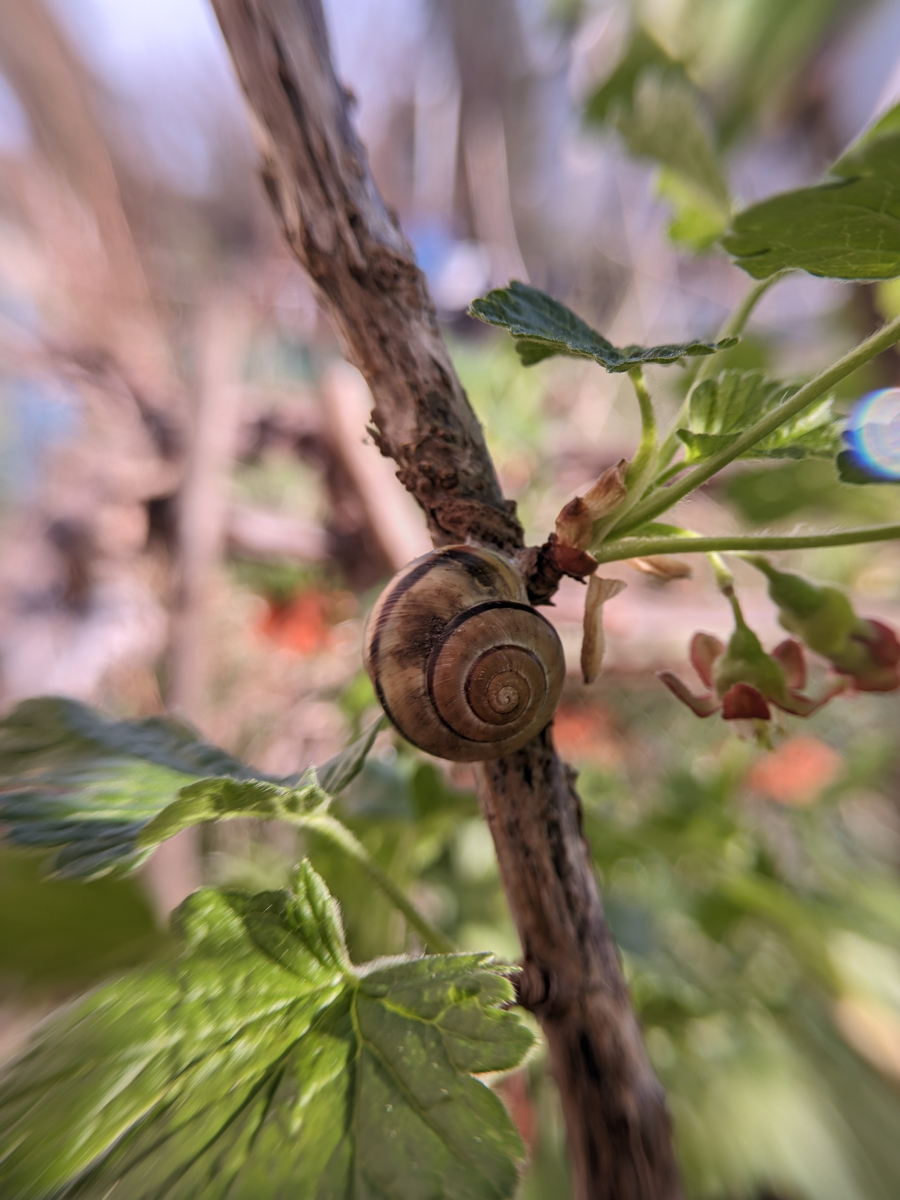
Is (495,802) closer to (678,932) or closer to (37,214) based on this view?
(678,932)

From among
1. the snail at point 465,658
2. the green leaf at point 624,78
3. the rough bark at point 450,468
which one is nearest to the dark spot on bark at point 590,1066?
the rough bark at point 450,468

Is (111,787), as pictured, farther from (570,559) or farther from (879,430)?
(879,430)

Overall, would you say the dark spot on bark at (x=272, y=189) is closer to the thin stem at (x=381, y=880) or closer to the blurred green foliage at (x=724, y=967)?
the thin stem at (x=381, y=880)

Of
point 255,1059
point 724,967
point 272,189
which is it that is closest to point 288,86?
point 272,189

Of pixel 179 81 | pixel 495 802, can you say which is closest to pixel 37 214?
pixel 179 81

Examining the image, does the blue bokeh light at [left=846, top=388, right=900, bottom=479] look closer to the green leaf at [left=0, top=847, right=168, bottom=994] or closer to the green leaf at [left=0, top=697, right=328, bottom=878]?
the green leaf at [left=0, top=697, right=328, bottom=878]

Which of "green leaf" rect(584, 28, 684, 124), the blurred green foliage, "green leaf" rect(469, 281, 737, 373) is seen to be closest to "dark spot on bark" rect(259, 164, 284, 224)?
"green leaf" rect(469, 281, 737, 373)
